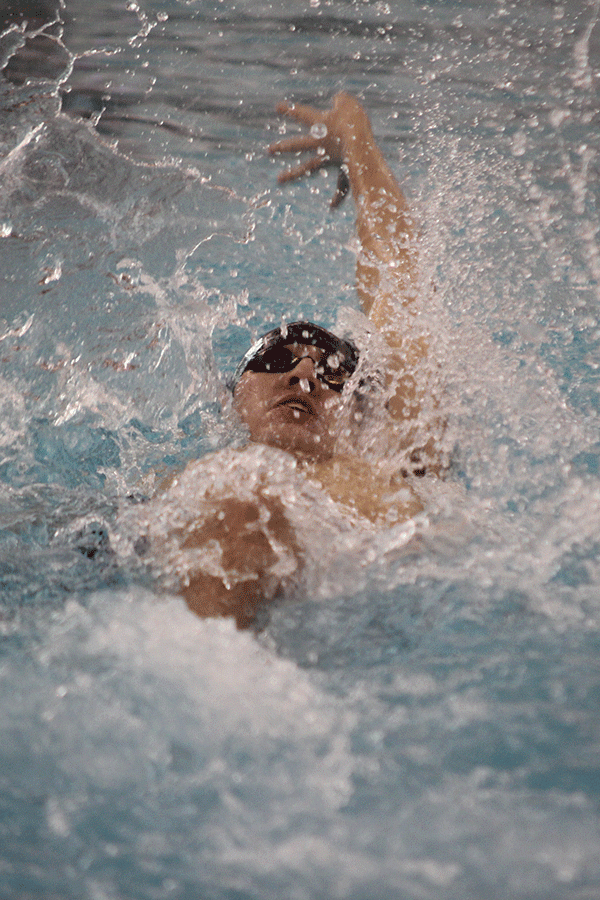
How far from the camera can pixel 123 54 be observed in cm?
370

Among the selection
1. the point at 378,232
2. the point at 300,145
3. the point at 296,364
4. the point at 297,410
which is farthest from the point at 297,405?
the point at 300,145

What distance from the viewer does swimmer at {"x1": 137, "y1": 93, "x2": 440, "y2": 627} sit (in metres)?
1.44

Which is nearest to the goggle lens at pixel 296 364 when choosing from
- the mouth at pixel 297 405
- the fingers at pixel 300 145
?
the mouth at pixel 297 405

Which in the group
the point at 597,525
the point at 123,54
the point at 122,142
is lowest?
the point at 597,525

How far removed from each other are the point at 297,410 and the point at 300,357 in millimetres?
208

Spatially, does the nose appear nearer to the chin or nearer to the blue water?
the chin

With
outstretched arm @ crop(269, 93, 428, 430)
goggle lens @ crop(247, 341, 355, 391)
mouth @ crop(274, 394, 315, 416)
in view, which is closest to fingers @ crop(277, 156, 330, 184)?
outstretched arm @ crop(269, 93, 428, 430)

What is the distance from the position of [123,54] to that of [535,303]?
2.67 meters

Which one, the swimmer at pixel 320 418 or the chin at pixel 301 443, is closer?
the swimmer at pixel 320 418

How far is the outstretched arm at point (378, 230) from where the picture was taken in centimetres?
206

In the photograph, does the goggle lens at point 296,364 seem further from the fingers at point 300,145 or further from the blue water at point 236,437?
the fingers at point 300,145

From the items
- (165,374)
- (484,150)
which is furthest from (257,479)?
(484,150)

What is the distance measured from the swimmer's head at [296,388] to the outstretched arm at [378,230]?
0.57ft

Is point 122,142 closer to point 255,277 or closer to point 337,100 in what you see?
point 255,277
